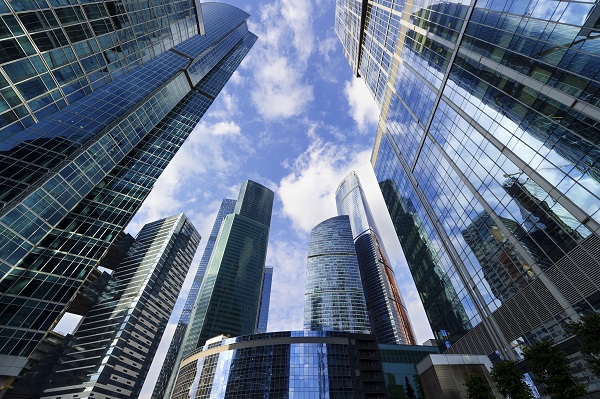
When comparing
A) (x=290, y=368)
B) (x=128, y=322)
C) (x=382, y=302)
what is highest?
(x=382, y=302)

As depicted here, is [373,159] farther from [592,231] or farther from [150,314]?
[150,314]

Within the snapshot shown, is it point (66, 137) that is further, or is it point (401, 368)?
point (401, 368)

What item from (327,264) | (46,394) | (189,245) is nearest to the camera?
(46,394)

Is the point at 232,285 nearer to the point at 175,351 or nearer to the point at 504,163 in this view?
the point at 175,351

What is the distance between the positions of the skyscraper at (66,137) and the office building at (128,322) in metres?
59.6

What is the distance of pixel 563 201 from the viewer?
22.0 m

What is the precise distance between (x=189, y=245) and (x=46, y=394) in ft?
221

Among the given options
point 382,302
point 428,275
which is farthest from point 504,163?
point 382,302

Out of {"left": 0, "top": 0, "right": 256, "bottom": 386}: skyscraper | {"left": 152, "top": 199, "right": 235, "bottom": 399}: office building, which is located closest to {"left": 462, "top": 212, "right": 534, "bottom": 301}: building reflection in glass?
{"left": 0, "top": 0, "right": 256, "bottom": 386}: skyscraper

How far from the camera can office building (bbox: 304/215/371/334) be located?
14050 cm

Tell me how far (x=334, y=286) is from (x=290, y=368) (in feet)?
297

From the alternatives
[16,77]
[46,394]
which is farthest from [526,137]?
[46,394]

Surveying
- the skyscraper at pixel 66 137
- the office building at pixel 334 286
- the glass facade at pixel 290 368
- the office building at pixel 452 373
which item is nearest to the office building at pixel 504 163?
the office building at pixel 452 373

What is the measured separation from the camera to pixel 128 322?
9412cm
